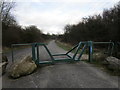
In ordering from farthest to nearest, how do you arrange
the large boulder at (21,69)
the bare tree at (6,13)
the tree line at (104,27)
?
the bare tree at (6,13) < the tree line at (104,27) < the large boulder at (21,69)

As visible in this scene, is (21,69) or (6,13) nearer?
(21,69)

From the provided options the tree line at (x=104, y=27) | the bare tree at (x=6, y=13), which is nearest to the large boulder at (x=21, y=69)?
the tree line at (x=104, y=27)

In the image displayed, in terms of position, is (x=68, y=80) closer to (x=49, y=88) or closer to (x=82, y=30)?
(x=49, y=88)

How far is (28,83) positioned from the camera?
3.85 m

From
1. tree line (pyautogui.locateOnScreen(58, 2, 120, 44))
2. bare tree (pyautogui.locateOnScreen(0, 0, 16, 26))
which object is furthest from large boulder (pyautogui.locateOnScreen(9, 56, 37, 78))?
bare tree (pyautogui.locateOnScreen(0, 0, 16, 26))

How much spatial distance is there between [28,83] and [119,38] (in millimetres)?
12287

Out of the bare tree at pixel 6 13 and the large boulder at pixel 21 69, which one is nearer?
the large boulder at pixel 21 69

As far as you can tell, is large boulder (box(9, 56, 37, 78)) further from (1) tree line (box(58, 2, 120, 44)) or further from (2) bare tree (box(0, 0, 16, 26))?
(2) bare tree (box(0, 0, 16, 26))

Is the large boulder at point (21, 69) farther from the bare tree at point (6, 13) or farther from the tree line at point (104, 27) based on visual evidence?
the bare tree at point (6, 13)

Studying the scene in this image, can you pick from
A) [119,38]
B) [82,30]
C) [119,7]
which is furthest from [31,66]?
[82,30]

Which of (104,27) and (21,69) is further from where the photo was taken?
(104,27)

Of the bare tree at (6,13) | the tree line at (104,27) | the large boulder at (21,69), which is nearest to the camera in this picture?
the large boulder at (21,69)

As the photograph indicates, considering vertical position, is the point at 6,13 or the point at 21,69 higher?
the point at 6,13

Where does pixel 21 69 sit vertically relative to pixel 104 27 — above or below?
below
